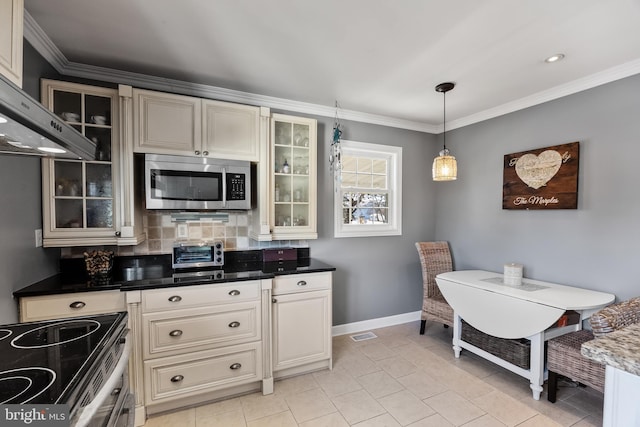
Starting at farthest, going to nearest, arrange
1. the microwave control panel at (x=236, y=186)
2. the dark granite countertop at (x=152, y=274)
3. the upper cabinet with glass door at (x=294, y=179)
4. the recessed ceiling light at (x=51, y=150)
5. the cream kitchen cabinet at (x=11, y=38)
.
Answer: the upper cabinet with glass door at (x=294, y=179)
the microwave control panel at (x=236, y=186)
the dark granite countertop at (x=152, y=274)
the recessed ceiling light at (x=51, y=150)
the cream kitchen cabinet at (x=11, y=38)

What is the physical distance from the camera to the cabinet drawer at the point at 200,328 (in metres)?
1.94

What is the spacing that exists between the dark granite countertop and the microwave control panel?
0.61 m

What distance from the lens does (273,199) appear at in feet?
8.69

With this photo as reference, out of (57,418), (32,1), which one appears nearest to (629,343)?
(57,418)

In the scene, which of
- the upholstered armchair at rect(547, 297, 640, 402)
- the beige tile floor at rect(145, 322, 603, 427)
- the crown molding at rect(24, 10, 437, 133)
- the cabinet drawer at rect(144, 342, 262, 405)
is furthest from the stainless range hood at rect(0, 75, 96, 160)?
the upholstered armchair at rect(547, 297, 640, 402)

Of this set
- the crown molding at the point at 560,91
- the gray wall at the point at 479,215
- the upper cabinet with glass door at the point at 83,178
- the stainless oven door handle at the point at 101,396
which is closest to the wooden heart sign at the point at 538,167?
the gray wall at the point at 479,215

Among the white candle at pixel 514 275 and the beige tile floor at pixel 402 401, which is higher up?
the white candle at pixel 514 275

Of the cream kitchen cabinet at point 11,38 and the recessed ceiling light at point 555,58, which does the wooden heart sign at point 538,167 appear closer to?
the recessed ceiling light at point 555,58

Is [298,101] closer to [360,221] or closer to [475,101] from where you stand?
[360,221]

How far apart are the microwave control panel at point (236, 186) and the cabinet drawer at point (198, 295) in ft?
2.43

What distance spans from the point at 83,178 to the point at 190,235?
0.88m

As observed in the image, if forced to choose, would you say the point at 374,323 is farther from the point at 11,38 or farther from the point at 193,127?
the point at 11,38

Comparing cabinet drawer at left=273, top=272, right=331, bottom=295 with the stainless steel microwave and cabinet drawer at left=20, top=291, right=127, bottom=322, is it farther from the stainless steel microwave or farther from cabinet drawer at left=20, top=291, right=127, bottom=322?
cabinet drawer at left=20, top=291, right=127, bottom=322

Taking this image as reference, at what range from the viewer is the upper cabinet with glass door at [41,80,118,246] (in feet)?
6.45
